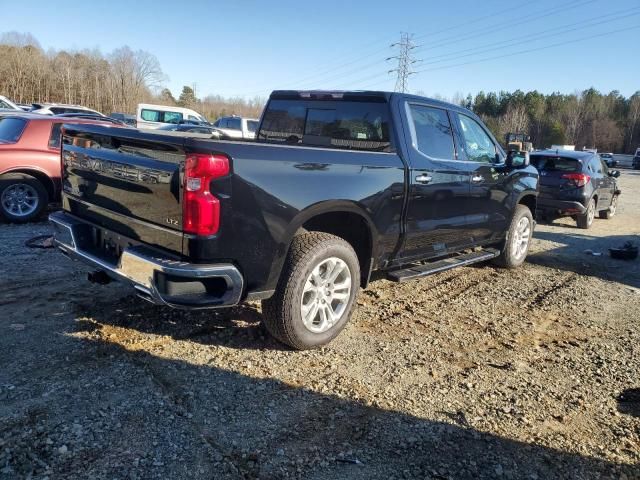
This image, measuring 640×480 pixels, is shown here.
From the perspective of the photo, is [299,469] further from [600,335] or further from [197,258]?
[600,335]

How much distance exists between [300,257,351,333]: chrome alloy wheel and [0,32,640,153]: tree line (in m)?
62.0

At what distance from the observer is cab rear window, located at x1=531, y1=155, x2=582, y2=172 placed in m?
10.5

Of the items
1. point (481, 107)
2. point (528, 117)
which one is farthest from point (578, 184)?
point (481, 107)

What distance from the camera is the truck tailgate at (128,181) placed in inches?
121

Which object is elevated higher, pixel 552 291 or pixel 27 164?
pixel 27 164

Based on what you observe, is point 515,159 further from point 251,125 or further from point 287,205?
point 251,125

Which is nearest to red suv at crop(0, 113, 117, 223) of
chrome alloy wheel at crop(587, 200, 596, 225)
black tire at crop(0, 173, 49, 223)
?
black tire at crop(0, 173, 49, 223)

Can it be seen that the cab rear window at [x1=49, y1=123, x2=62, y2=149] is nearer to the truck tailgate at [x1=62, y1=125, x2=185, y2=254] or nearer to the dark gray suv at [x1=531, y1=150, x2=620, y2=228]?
the truck tailgate at [x1=62, y1=125, x2=185, y2=254]

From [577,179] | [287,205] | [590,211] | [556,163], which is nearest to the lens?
[287,205]

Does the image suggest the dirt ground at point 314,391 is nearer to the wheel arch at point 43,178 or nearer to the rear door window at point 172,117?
the wheel arch at point 43,178

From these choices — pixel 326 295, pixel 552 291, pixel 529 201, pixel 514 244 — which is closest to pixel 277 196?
pixel 326 295

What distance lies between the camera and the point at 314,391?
10.6 ft

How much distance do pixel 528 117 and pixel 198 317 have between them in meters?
93.8

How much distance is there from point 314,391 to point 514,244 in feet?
14.2
